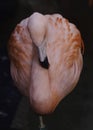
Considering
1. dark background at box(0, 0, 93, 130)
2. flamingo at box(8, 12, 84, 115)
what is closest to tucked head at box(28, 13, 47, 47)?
flamingo at box(8, 12, 84, 115)

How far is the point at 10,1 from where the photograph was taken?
1677 mm

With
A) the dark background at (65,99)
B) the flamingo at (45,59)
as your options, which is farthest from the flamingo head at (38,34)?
the dark background at (65,99)

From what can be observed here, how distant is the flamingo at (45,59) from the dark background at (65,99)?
242 mm

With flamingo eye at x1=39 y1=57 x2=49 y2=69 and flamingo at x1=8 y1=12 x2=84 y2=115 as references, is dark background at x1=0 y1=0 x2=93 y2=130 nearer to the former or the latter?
flamingo at x1=8 y1=12 x2=84 y2=115

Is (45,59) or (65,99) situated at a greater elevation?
(45,59)

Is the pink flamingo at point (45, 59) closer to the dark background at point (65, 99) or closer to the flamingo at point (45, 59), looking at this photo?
the flamingo at point (45, 59)

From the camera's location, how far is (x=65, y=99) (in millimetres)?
1592

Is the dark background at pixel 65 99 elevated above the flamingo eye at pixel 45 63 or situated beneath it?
situated beneath

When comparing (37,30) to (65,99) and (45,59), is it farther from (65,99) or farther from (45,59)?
(65,99)

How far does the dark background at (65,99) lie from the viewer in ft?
4.84

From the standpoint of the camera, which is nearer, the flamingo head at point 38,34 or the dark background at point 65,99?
the flamingo head at point 38,34

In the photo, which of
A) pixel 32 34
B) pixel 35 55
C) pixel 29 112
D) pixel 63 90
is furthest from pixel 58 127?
pixel 32 34

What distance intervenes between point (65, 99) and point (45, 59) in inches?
20.4

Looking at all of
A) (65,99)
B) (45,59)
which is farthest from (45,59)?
(65,99)
